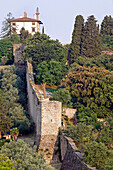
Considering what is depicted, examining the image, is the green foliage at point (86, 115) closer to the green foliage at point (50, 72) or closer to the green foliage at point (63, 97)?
the green foliage at point (63, 97)

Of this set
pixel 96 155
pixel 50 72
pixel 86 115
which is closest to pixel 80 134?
pixel 96 155

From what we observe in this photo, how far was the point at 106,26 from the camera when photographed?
208 feet

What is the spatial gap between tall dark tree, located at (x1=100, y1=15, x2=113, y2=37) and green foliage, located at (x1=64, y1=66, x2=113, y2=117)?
28.8 metres

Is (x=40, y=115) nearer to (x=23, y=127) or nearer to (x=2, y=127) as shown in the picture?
(x=23, y=127)

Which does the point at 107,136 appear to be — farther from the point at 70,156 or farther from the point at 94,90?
the point at 94,90

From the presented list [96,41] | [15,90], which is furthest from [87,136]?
[96,41]

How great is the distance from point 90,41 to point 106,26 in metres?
15.6

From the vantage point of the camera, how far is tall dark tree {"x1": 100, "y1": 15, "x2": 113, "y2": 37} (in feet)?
206

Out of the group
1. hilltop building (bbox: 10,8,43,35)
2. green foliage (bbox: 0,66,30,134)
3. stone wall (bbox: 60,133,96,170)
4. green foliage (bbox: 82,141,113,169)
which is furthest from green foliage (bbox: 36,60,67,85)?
hilltop building (bbox: 10,8,43,35)

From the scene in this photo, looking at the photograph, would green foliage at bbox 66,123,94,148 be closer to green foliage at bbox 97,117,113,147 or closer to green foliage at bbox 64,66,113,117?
green foliage at bbox 97,117,113,147

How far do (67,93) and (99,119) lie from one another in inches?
195

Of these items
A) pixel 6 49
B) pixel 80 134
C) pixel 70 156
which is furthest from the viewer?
pixel 6 49

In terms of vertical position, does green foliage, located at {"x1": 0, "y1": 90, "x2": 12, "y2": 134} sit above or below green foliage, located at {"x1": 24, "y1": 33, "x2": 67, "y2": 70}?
below

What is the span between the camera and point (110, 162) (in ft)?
52.5
